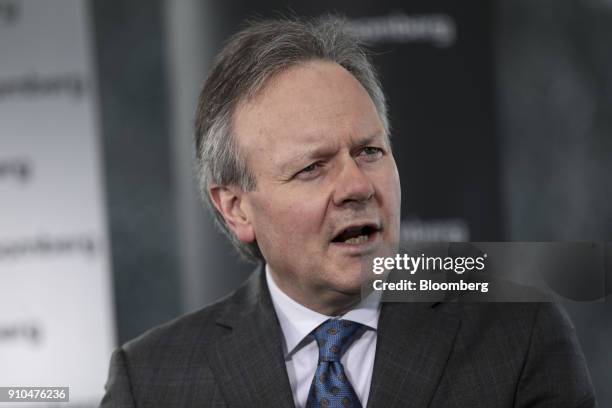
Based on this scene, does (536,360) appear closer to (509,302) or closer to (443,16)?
(509,302)

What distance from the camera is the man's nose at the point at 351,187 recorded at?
116 centimetres

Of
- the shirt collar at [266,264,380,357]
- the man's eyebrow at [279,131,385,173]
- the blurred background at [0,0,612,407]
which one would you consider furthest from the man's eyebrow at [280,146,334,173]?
the blurred background at [0,0,612,407]

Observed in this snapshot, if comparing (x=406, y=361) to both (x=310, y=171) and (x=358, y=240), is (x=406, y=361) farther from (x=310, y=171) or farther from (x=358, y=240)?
(x=310, y=171)

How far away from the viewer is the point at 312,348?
128cm

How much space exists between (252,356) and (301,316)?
10 centimetres

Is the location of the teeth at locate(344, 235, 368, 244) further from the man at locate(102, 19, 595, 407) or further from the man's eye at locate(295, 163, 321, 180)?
the man's eye at locate(295, 163, 321, 180)

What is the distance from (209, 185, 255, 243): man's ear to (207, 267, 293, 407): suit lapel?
94 millimetres

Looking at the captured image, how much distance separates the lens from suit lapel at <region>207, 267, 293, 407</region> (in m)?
1.24

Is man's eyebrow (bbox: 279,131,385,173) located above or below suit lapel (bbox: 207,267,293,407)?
above

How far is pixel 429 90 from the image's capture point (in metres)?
2.11

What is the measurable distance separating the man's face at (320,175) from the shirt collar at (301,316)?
32mm

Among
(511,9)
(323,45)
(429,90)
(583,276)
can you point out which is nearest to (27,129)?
(429,90)

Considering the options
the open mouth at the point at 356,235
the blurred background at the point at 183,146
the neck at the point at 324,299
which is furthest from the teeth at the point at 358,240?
the blurred background at the point at 183,146

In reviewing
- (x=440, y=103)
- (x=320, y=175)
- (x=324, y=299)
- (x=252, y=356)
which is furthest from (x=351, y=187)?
(x=440, y=103)
